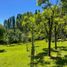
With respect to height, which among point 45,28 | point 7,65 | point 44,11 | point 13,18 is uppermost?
point 13,18

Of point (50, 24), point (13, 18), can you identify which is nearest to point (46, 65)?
point (50, 24)

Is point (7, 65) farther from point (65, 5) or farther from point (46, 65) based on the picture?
point (65, 5)

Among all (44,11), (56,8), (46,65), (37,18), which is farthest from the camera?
(37,18)

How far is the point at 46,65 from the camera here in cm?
3259

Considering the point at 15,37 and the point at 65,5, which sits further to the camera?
the point at 15,37

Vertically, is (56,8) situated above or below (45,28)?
above

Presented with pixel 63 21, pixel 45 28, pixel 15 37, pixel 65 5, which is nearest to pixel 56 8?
pixel 45 28

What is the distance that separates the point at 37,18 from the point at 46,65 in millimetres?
14512

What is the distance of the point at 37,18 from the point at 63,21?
5.73 meters

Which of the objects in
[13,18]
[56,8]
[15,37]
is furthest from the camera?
[13,18]

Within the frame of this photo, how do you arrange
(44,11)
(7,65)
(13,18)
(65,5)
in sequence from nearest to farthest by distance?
(65,5), (7,65), (44,11), (13,18)

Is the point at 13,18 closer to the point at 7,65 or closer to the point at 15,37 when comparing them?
the point at 15,37

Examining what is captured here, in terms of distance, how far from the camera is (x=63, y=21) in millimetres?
47219

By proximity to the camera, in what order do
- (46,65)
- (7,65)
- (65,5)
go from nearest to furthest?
(65,5)
(46,65)
(7,65)
